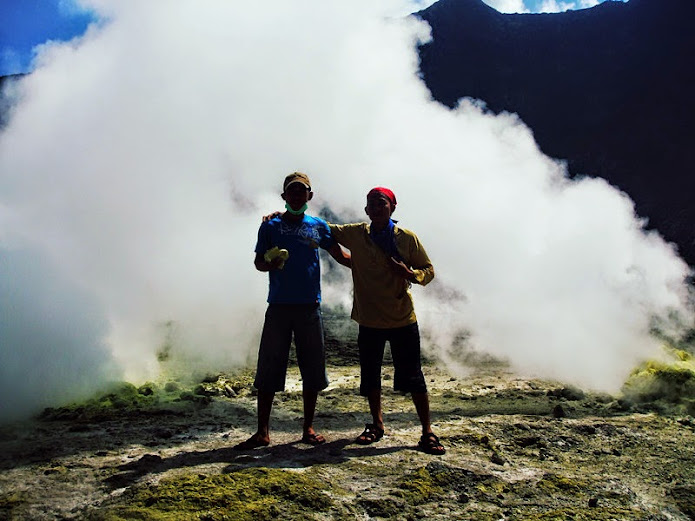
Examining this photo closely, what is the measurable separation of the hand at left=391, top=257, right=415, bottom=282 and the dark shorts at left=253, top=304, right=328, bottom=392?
55 centimetres

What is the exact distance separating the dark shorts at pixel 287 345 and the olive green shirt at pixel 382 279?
0.29 m

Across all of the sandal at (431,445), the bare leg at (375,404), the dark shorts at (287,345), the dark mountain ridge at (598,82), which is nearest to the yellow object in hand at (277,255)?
the dark shorts at (287,345)

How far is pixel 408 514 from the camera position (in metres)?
2.51

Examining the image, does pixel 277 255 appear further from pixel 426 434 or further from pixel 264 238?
pixel 426 434

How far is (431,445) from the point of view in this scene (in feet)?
10.7

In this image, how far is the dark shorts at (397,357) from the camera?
333 centimetres

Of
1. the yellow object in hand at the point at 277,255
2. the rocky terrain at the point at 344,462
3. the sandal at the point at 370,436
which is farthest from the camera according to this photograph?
the sandal at the point at 370,436

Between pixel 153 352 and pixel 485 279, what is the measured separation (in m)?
5.29

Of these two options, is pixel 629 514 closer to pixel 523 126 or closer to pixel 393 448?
pixel 393 448

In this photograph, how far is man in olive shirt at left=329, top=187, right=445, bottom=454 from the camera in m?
3.32

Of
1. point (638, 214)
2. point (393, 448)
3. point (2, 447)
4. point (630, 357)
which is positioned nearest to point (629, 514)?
point (393, 448)

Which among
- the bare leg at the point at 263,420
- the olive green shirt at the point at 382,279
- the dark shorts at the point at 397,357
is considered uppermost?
the olive green shirt at the point at 382,279

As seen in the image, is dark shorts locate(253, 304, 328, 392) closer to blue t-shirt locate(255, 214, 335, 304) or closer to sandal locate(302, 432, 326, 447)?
blue t-shirt locate(255, 214, 335, 304)

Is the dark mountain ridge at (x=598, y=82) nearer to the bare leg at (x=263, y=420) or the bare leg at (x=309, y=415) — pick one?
the bare leg at (x=309, y=415)
